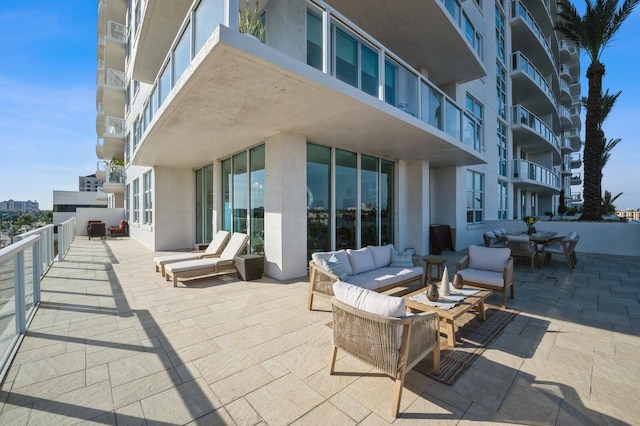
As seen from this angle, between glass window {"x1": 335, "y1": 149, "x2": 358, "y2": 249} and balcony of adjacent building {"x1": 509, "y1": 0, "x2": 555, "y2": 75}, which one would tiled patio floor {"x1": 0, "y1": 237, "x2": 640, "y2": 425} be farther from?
balcony of adjacent building {"x1": 509, "y1": 0, "x2": 555, "y2": 75}

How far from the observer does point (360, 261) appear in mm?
5230

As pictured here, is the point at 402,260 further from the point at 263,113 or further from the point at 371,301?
the point at 263,113

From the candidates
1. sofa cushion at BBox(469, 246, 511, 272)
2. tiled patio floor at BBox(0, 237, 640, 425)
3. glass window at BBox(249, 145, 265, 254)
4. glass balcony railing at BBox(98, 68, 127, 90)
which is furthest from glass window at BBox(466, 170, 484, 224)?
glass balcony railing at BBox(98, 68, 127, 90)

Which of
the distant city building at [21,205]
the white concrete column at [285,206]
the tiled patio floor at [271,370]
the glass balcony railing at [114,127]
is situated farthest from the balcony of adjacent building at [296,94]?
the distant city building at [21,205]

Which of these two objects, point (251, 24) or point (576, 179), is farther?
point (576, 179)

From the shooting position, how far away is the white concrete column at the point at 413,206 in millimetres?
9914

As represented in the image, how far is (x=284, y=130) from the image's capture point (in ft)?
20.5

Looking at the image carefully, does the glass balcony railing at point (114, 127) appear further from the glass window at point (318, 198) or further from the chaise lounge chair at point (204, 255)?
the glass window at point (318, 198)

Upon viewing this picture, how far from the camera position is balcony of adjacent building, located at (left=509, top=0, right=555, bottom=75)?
1584 cm

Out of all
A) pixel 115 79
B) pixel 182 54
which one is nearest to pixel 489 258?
pixel 182 54

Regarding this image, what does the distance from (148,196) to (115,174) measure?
973 cm

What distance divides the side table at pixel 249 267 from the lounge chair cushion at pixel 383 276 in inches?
98.2

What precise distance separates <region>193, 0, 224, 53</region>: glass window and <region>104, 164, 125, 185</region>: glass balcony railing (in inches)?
749

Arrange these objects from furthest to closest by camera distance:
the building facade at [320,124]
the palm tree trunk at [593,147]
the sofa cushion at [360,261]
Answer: the palm tree trunk at [593,147] < the sofa cushion at [360,261] < the building facade at [320,124]
